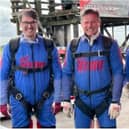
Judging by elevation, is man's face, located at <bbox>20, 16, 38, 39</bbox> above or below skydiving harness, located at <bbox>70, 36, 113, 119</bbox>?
above

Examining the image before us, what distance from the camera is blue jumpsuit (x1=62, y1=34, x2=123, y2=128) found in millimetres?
4969

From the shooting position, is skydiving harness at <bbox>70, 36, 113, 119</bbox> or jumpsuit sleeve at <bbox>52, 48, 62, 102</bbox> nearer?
skydiving harness at <bbox>70, 36, 113, 119</bbox>

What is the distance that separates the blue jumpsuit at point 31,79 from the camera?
5.09 m

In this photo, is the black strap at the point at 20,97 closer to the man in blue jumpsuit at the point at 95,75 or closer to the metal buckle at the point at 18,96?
the metal buckle at the point at 18,96

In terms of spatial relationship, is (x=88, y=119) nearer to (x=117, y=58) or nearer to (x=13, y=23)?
(x=117, y=58)

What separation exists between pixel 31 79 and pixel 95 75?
0.69 meters

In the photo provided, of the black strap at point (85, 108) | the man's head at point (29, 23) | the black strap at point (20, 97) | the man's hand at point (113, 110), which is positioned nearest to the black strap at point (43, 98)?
the black strap at point (20, 97)

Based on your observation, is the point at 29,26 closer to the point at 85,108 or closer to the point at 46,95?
the point at 46,95

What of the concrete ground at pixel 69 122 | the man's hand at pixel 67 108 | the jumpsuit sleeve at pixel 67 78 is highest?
the jumpsuit sleeve at pixel 67 78

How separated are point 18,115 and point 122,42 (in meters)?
16.6

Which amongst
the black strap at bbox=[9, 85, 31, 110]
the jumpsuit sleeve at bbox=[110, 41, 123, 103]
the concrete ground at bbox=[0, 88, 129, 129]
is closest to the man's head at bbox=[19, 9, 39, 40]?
the black strap at bbox=[9, 85, 31, 110]

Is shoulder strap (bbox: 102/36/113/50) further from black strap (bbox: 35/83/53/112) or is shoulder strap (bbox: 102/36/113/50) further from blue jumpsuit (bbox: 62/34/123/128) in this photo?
black strap (bbox: 35/83/53/112)

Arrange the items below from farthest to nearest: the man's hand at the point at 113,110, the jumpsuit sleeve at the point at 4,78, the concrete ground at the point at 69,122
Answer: the concrete ground at the point at 69,122, the jumpsuit sleeve at the point at 4,78, the man's hand at the point at 113,110

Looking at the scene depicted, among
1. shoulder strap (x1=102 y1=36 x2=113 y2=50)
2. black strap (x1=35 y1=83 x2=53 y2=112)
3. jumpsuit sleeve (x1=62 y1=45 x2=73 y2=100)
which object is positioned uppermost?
shoulder strap (x1=102 y1=36 x2=113 y2=50)
